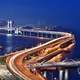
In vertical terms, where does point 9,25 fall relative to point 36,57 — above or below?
below

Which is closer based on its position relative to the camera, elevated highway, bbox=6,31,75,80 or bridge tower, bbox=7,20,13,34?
elevated highway, bbox=6,31,75,80

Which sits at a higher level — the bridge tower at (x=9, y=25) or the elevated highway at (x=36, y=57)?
the elevated highway at (x=36, y=57)

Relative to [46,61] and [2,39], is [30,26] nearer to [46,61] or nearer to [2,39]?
[2,39]


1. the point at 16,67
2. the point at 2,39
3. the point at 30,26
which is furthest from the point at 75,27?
the point at 16,67

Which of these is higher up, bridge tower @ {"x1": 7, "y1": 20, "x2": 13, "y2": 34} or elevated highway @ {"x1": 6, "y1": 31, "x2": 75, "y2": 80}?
elevated highway @ {"x1": 6, "y1": 31, "x2": 75, "y2": 80}

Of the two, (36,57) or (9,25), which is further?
(9,25)

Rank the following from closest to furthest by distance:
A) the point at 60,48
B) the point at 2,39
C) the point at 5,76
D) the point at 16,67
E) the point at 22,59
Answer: the point at 5,76
the point at 16,67
the point at 22,59
the point at 60,48
the point at 2,39

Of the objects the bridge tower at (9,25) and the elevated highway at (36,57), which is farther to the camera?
the bridge tower at (9,25)

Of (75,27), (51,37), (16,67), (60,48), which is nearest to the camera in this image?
(16,67)
